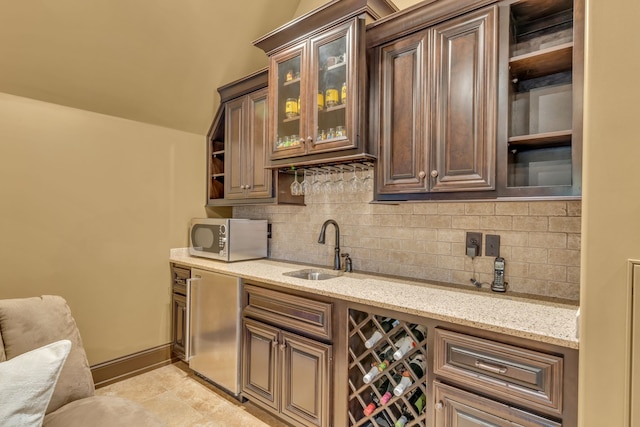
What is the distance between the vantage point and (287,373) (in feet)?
6.44

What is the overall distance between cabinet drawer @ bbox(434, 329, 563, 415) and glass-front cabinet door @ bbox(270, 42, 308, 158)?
1.46 metres

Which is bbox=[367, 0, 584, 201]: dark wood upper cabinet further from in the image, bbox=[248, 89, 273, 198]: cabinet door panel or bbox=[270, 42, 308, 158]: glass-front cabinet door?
bbox=[248, 89, 273, 198]: cabinet door panel

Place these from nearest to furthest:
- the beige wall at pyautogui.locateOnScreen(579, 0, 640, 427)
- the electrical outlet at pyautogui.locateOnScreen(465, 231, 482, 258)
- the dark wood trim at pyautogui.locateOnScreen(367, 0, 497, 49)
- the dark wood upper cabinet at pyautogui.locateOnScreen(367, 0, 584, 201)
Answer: the beige wall at pyautogui.locateOnScreen(579, 0, 640, 427)
the dark wood upper cabinet at pyautogui.locateOnScreen(367, 0, 584, 201)
the dark wood trim at pyautogui.locateOnScreen(367, 0, 497, 49)
the electrical outlet at pyautogui.locateOnScreen(465, 231, 482, 258)

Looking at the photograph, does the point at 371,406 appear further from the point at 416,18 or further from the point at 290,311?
the point at 416,18

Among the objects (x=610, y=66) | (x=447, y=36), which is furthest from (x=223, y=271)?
(x=610, y=66)

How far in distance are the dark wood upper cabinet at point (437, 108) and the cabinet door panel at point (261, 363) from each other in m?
1.17

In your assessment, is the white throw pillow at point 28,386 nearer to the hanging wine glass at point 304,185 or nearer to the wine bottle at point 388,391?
the wine bottle at point 388,391

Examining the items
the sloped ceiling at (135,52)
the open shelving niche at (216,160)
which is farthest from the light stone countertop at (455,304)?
the sloped ceiling at (135,52)

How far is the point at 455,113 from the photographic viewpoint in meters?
1.63

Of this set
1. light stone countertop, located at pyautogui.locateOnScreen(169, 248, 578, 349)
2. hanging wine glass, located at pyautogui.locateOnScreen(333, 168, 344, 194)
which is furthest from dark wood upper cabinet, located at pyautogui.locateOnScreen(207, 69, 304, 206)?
light stone countertop, located at pyautogui.locateOnScreen(169, 248, 578, 349)

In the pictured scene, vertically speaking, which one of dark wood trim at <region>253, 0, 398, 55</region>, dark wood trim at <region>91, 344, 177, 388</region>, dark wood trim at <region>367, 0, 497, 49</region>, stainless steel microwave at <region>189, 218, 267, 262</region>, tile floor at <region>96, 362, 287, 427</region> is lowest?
tile floor at <region>96, 362, 287, 427</region>

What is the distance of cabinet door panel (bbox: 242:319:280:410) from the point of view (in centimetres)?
204

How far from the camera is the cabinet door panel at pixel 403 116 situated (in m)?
1.74

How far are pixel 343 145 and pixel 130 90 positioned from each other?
181cm
